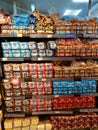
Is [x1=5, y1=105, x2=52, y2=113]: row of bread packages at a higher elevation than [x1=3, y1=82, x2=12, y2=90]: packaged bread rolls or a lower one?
lower

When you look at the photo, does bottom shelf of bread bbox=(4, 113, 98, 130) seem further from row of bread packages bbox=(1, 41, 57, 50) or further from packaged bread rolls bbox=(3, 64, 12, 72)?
row of bread packages bbox=(1, 41, 57, 50)

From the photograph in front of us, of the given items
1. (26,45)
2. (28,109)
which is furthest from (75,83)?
(26,45)

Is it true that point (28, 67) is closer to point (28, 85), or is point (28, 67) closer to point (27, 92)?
point (28, 85)

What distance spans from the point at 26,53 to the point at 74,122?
1.39 m

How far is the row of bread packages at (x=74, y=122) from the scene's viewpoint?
10.3 feet

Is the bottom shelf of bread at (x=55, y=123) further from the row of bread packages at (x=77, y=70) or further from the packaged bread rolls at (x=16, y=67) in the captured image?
the packaged bread rolls at (x=16, y=67)

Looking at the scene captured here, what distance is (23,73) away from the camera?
119 inches

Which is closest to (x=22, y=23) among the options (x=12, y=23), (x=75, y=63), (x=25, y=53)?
(x=12, y=23)

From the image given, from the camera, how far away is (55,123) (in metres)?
3.14

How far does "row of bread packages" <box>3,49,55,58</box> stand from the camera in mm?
2951

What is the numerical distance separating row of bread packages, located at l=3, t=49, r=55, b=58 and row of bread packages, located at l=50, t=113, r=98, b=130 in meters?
1.06

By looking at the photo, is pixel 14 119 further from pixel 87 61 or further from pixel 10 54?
pixel 87 61

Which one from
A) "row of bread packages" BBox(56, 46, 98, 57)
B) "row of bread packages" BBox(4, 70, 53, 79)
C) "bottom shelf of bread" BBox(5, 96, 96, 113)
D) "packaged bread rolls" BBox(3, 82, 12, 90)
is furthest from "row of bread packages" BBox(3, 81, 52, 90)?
"row of bread packages" BBox(56, 46, 98, 57)

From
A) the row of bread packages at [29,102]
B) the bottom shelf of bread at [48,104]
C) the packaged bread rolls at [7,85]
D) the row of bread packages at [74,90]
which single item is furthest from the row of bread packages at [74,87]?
the packaged bread rolls at [7,85]
